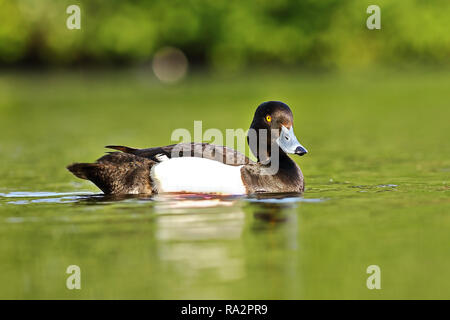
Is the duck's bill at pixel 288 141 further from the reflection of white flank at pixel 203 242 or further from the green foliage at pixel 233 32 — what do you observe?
the green foliage at pixel 233 32

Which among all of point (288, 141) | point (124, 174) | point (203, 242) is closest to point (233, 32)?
point (288, 141)

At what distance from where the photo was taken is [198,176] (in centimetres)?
1093

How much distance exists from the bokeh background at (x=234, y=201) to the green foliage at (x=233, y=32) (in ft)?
14.2

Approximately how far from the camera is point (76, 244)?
27.8 ft

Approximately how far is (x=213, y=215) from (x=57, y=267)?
2456mm

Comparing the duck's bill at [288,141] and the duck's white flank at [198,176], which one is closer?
the duck's white flank at [198,176]

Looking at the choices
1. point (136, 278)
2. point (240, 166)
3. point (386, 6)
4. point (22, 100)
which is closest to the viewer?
point (136, 278)

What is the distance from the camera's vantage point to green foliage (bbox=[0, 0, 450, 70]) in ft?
190

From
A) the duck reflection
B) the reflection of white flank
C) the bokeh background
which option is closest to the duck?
the duck reflection

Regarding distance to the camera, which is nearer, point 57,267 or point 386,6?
point 57,267

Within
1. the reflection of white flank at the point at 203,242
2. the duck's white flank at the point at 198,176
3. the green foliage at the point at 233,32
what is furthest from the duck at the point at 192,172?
the green foliage at the point at 233,32

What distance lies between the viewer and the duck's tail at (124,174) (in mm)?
11125

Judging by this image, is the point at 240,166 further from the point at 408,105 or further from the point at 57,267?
the point at 408,105
